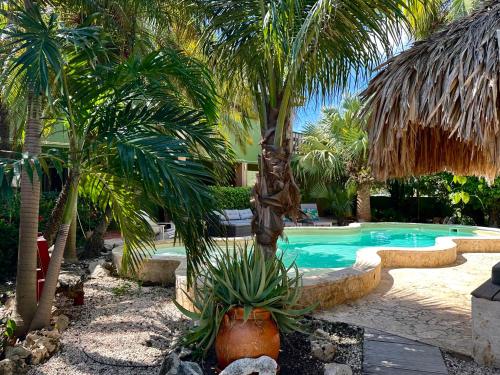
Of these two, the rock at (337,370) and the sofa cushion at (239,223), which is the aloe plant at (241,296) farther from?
the sofa cushion at (239,223)

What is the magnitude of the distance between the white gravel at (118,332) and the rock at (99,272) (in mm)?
848

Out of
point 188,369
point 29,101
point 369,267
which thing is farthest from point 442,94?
point 29,101

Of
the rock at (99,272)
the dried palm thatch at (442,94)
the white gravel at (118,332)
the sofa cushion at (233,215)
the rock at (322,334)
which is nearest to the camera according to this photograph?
the dried palm thatch at (442,94)

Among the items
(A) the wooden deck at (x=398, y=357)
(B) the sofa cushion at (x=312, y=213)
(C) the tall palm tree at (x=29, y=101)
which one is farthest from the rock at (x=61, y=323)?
(B) the sofa cushion at (x=312, y=213)

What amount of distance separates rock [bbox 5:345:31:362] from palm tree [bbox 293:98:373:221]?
15.5m

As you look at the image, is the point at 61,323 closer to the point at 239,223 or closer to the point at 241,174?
the point at 239,223

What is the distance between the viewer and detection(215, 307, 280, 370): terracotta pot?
375 centimetres

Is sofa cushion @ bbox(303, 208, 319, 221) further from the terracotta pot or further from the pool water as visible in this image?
the terracotta pot

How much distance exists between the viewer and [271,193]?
5473 mm

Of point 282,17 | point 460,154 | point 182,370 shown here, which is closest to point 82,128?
point 282,17

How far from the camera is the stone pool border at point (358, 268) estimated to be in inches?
243

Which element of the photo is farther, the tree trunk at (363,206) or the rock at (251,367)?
the tree trunk at (363,206)

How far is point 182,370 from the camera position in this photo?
355 centimetres

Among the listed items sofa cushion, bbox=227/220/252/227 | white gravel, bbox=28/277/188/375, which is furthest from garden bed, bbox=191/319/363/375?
sofa cushion, bbox=227/220/252/227
